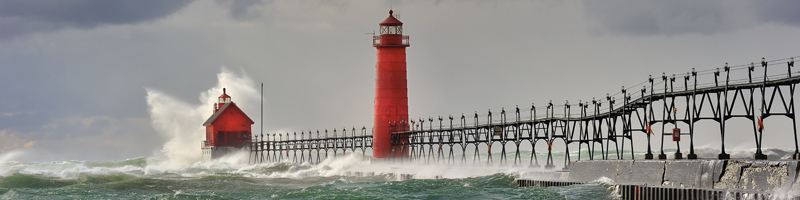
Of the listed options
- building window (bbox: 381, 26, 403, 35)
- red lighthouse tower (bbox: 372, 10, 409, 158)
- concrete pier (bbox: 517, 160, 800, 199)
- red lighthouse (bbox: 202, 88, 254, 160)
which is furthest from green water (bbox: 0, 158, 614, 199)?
red lighthouse (bbox: 202, 88, 254, 160)

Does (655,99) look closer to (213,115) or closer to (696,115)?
(696,115)

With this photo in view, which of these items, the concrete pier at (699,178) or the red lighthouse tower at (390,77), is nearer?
the concrete pier at (699,178)

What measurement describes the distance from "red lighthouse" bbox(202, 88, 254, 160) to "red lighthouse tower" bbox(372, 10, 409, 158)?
1030 inches

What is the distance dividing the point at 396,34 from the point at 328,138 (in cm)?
1913

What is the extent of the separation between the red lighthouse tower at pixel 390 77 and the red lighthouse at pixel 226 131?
2617cm

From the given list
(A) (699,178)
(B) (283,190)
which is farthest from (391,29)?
(A) (699,178)

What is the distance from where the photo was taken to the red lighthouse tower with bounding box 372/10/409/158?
205 ft

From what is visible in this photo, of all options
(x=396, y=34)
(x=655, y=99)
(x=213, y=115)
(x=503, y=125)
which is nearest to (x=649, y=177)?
(x=655, y=99)

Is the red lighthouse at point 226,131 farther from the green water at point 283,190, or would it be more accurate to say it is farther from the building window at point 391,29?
the green water at point 283,190

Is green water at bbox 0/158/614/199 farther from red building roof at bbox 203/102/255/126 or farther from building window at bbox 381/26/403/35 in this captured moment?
red building roof at bbox 203/102/255/126

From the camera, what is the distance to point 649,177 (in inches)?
1180

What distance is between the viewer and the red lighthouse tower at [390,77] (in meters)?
62.5

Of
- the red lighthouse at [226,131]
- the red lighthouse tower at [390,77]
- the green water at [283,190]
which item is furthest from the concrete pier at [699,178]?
the red lighthouse at [226,131]

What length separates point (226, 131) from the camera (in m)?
86.4
